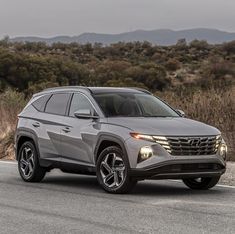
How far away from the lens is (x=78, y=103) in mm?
11805

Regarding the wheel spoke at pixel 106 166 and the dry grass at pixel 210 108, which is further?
the dry grass at pixel 210 108

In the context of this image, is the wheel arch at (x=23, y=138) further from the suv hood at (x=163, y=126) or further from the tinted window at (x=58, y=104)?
the suv hood at (x=163, y=126)

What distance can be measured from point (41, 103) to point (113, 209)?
428cm

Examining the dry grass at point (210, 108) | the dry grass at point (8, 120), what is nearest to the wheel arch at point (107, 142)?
the dry grass at point (210, 108)

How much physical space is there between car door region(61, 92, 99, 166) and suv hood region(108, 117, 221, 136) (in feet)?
1.53

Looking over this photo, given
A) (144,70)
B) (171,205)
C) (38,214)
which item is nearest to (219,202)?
(171,205)

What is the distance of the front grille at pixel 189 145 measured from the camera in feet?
32.9

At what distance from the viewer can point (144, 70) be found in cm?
4319

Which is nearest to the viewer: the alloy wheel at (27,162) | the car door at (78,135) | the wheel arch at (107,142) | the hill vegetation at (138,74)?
the wheel arch at (107,142)

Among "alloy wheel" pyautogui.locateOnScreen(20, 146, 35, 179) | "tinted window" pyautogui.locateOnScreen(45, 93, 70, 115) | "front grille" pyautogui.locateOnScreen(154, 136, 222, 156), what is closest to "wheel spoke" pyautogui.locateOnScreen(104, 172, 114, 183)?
"front grille" pyautogui.locateOnScreen(154, 136, 222, 156)

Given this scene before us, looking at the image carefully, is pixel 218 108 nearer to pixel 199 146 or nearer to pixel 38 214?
pixel 199 146

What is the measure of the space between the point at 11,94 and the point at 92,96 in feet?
46.7

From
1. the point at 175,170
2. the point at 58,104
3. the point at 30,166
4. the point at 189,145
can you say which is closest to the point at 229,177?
the point at 189,145

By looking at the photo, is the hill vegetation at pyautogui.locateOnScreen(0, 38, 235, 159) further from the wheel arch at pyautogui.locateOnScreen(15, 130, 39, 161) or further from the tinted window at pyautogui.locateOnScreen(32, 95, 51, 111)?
the wheel arch at pyautogui.locateOnScreen(15, 130, 39, 161)
